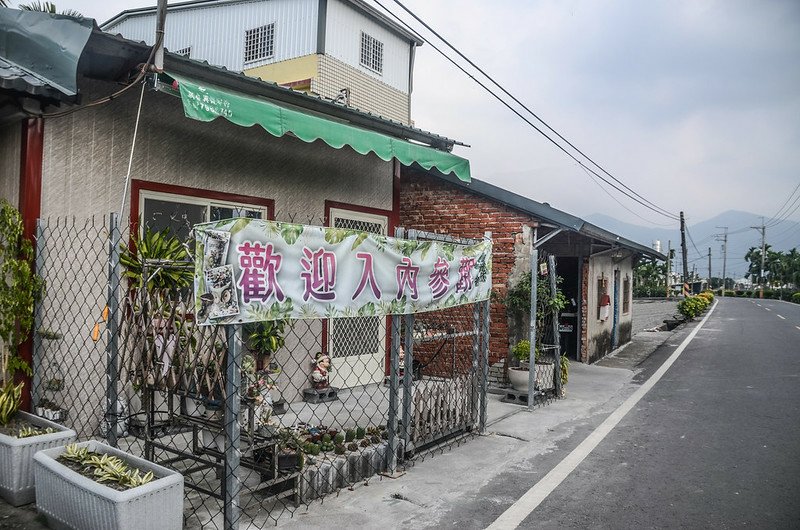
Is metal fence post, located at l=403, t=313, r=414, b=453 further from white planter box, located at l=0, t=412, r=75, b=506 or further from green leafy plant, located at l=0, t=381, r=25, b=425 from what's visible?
green leafy plant, located at l=0, t=381, r=25, b=425

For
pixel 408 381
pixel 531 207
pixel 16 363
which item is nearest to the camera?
pixel 16 363

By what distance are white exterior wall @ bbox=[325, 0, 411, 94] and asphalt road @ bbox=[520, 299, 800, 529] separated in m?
11.2

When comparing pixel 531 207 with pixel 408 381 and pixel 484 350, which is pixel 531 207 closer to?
pixel 484 350

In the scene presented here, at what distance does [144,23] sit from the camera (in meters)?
17.1

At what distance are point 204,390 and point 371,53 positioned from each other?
1425cm

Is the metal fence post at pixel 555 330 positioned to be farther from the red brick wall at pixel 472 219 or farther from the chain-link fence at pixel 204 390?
the chain-link fence at pixel 204 390

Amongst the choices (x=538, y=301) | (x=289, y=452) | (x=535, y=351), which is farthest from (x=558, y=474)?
(x=538, y=301)

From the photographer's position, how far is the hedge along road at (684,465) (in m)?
4.49

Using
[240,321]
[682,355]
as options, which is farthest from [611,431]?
[682,355]

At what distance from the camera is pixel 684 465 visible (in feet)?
18.8

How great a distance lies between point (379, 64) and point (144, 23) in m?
7.23

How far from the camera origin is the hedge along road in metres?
4.49

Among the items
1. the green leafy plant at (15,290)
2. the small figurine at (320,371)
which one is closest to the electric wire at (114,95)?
the green leafy plant at (15,290)

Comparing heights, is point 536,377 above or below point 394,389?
below
